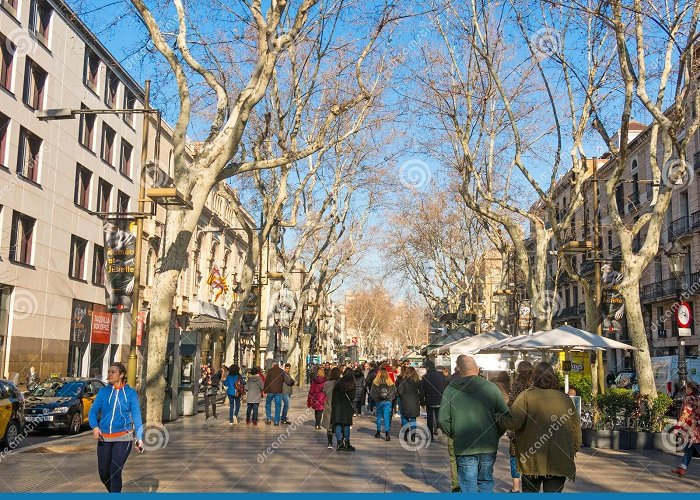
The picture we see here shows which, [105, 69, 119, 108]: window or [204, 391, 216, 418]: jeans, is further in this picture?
[105, 69, 119, 108]: window

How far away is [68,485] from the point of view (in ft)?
31.8

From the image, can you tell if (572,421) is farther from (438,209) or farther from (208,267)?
(208,267)

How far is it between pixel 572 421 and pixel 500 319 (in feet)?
109

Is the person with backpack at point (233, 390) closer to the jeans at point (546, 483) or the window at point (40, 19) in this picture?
the jeans at point (546, 483)

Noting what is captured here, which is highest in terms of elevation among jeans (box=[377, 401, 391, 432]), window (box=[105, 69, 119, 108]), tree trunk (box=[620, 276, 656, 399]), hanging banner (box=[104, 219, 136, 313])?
window (box=[105, 69, 119, 108])

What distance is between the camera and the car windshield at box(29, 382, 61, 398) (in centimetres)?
1919

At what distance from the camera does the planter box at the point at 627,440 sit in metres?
14.5

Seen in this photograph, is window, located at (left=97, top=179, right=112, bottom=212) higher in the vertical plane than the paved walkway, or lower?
higher

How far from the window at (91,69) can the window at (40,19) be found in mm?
3409

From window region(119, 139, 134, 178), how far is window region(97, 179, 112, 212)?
1913mm

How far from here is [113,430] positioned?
762 centimetres

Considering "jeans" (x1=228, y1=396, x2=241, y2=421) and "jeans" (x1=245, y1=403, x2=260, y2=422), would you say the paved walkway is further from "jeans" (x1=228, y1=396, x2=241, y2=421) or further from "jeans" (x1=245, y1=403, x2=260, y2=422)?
"jeans" (x1=245, y1=403, x2=260, y2=422)

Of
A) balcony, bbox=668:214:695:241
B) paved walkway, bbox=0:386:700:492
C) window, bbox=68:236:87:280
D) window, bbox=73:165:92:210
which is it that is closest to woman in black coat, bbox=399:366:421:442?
paved walkway, bbox=0:386:700:492

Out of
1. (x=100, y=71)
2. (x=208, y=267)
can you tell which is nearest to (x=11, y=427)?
(x=100, y=71)
